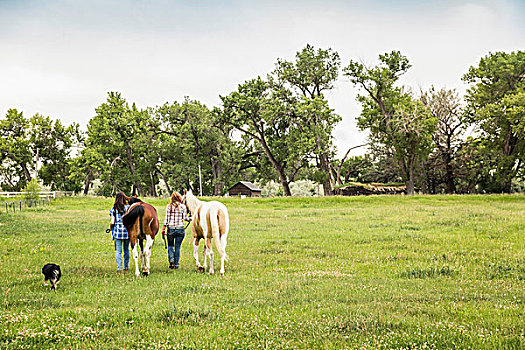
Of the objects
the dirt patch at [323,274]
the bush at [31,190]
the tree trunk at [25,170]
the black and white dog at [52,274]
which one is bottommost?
the dirt patch at [323,274]

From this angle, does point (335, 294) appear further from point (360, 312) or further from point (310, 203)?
point (310, 203)

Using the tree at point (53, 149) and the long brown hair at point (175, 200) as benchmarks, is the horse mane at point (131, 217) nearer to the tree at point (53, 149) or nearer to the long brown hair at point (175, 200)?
the long brown hair at point (175, 200)

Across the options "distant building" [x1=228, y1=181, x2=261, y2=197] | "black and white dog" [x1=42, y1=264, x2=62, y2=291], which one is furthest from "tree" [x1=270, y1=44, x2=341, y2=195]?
"black and white dog" [x1=42, y1=264, x2=62, y2=291]

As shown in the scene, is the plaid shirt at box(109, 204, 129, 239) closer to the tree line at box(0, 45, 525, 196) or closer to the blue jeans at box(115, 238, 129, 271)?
the blue jeans at box(115, 238, 129, 271)

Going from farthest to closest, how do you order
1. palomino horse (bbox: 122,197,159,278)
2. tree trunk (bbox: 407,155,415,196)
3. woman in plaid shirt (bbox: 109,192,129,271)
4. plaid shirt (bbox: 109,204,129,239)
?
1. tree trunk (bbox: 407,155,415,196)
2. plaid shirt (bbox: 109,204,129,239)
3. woman in plaid shirt (bbox: 109,192,129,271)
4. palomino horse (bbox: 122,197,159,278)

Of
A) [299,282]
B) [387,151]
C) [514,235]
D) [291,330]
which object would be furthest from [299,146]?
[291,330]

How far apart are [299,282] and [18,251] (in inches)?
454

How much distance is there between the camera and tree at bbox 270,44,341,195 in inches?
2071

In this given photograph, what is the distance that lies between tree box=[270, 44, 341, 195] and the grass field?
113 ft

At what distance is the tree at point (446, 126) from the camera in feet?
191

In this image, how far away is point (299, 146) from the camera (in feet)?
172

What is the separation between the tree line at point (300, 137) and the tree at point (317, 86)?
0.44ft

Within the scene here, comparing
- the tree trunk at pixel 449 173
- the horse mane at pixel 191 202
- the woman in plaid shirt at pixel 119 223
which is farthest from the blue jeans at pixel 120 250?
the tree trunk at pixel 449 173

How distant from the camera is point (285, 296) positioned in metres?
9.00
